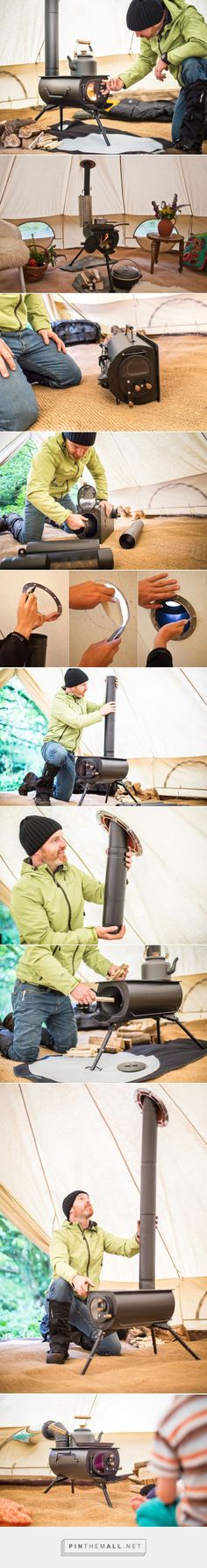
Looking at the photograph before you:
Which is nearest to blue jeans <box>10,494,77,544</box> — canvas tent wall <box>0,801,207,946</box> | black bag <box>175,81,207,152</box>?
canvas tent wall <box>0,801,207,946</box>

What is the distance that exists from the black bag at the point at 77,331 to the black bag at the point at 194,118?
0.60 metres

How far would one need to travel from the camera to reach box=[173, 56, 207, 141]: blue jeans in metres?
5.10

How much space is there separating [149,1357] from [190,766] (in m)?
1.77

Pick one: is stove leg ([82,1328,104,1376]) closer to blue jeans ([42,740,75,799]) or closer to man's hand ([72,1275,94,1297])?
man's hand ([72,1275,94,1297])

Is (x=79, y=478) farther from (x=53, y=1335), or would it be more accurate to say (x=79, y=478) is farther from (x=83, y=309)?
(x=53, y=1335)

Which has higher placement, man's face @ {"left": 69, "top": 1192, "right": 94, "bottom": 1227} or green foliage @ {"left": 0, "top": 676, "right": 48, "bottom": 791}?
green foliage @ {"left": 0, "top": 676, "right": 48, "bottom": 791}

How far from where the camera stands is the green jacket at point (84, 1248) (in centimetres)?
503

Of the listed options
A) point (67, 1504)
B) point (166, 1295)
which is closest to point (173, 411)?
point (166, 1295)

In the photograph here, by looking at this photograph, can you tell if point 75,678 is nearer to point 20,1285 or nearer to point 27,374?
point 27,374

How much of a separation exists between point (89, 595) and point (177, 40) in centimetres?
170

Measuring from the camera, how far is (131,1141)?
5.11m

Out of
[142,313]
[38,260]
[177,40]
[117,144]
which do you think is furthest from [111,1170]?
[177,40]

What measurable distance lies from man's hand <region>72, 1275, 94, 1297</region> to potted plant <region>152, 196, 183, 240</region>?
3.16m

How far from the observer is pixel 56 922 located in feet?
16.6
